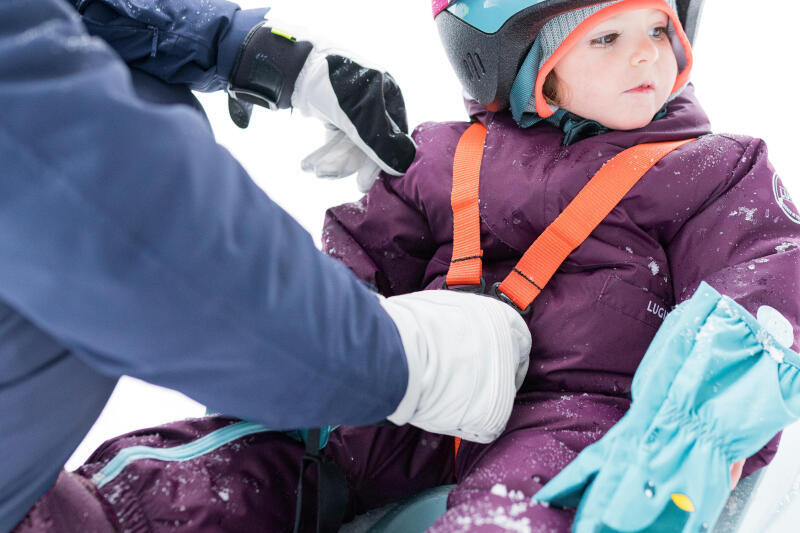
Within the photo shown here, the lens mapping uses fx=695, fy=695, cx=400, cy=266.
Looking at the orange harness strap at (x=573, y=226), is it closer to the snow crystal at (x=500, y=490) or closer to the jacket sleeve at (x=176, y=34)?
the snow crystal at (x=500, y=490)

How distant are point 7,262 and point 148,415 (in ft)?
3.31

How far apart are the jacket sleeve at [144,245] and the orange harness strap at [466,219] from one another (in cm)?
45

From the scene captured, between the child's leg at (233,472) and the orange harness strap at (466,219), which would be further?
the orange harness strap at (466,219)

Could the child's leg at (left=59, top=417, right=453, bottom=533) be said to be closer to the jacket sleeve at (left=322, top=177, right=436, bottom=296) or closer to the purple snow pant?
the purple snow pant

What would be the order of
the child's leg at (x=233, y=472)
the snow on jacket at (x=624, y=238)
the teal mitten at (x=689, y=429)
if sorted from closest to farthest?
the teal mitten at (x=689, y=429)
the child's leg at (x=233, y=472)
the snow on jacket at (x=624, y=238)

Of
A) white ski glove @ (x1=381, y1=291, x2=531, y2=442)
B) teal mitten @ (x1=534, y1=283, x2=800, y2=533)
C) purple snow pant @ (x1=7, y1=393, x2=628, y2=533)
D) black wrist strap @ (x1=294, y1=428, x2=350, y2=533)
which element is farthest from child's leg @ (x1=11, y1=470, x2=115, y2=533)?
teal mitten @ (x1=534, y1=283, x2=800, y2=533)

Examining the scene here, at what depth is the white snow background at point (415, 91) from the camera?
161 cm

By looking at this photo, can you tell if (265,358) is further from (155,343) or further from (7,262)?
(7,262)

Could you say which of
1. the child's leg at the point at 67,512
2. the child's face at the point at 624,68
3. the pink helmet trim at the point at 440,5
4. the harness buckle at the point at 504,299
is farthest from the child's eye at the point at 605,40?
the child's leg at the point at 67,512

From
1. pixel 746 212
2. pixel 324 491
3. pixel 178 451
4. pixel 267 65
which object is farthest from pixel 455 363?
pixel 267 65

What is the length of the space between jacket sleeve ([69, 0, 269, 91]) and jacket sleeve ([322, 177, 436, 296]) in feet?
0.97

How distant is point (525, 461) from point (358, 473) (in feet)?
0.93

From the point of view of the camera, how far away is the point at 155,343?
509 mm

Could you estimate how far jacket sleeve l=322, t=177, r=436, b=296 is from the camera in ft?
3.68
